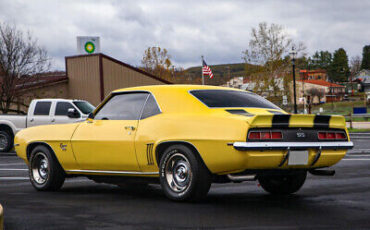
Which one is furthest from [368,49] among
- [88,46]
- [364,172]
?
[364,172]

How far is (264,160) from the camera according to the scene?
6289 mm

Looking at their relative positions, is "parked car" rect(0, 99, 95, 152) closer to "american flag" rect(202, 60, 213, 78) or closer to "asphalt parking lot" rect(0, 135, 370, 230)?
"asphalt parking lot" rect(0, 135, 370, 230)

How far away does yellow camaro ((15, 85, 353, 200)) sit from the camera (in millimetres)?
6367

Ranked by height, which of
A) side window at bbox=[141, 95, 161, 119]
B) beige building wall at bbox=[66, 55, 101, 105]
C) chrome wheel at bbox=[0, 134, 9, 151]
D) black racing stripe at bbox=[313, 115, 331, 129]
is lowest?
chrome wheel at bbox=[0, 134, 9, 151]

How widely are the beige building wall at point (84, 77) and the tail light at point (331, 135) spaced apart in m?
28.9

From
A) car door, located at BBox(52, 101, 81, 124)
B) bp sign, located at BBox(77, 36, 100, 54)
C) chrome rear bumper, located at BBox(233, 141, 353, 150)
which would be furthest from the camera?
bp sign, located at BBox(77, 36, 100, 54)

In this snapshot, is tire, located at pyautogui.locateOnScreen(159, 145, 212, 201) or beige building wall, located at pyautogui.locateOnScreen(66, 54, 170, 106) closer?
tire, located at pyautogui.locateOnScreen(159, 145, 212, 201)

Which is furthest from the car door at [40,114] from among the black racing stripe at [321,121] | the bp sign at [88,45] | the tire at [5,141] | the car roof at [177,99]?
the bp sign at [88,45]

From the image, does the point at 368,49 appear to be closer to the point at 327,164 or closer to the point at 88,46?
the point at 88,46

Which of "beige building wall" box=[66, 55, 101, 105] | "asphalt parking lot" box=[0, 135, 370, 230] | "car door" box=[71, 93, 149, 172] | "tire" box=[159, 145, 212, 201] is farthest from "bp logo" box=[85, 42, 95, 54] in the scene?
"tire" box=[159, 145, 212, 201]

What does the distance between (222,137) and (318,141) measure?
117cm

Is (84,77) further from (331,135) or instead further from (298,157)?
(298,157)

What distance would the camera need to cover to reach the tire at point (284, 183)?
774cm

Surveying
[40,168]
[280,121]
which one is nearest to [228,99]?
[280,121]
